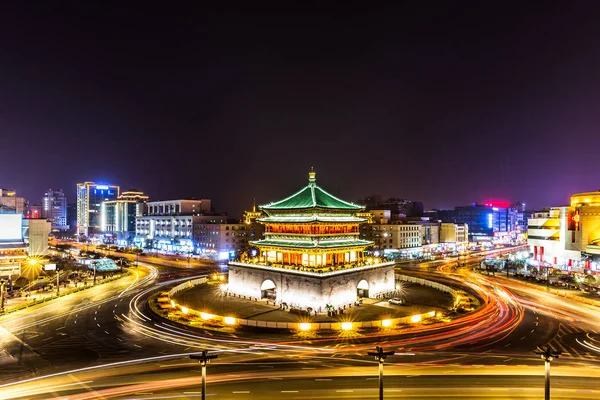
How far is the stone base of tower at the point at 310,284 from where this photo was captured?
4588 cm

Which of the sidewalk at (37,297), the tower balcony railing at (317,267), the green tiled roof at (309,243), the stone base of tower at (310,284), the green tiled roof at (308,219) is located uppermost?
the green tiled roof at (308,219)

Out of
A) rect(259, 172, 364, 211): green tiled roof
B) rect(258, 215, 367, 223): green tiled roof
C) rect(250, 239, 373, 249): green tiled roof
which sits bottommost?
rect(250, 239, 373, 249): green tiled roof

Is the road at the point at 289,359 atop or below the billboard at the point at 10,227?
below

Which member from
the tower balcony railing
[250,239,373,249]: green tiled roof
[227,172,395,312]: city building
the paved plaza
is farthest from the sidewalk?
[250,239,373,249]: green tiled roof

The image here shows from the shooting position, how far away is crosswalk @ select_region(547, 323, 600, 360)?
31.5 metres

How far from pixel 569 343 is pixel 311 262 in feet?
93.9

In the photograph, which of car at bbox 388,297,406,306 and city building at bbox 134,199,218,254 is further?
city building at bbox 134,199,218,254

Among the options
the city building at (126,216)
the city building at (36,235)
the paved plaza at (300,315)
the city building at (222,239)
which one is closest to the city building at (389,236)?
the city building at (222,239)

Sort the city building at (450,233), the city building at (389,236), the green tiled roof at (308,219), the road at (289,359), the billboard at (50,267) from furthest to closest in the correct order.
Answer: the city building at (450,233) → the city building at (389,236) → the billboard at (50,267) → the green tiled roof at (308,219) → the road at (289,359)

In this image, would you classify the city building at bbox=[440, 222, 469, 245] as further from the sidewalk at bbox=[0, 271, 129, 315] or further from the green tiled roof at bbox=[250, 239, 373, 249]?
the sidewalk at bbox=[0, 271, 129, 315]

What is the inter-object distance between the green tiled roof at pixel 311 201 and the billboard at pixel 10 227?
6864 centimetres

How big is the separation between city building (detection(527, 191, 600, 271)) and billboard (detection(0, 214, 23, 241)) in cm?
12543

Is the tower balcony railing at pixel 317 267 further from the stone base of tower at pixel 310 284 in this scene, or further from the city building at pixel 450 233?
the city building at pixel 450 233

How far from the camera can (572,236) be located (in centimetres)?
8144
